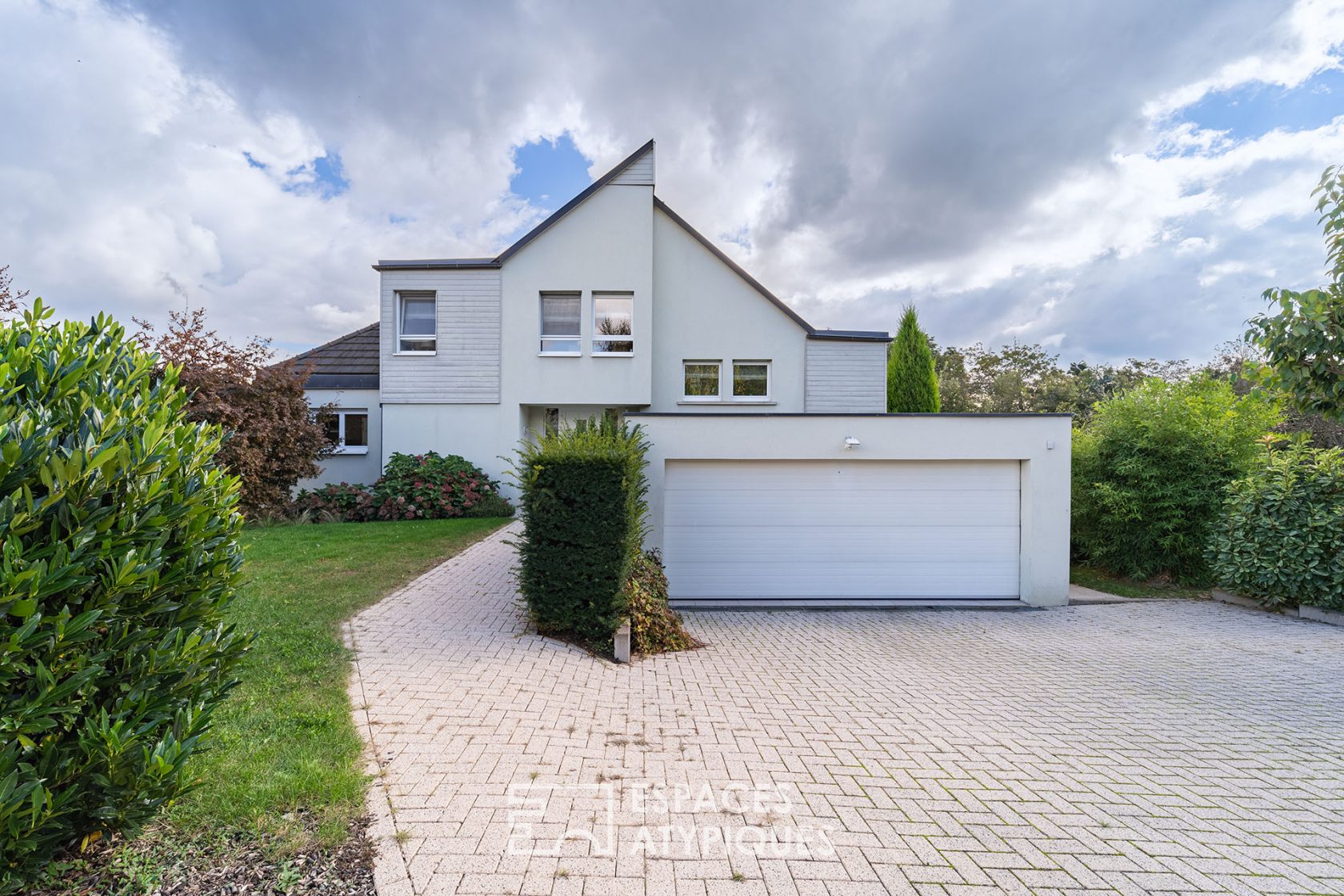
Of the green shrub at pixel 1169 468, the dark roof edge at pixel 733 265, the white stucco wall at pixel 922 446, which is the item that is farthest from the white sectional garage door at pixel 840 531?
the dark roof edge at pixel 733 265

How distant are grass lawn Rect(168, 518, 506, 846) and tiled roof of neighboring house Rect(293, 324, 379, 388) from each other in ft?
28.2

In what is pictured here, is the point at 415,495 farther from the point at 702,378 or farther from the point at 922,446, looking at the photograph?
the point at 922,446

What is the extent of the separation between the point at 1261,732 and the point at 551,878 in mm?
5590

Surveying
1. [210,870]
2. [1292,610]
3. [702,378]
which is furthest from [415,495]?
[1292,610]

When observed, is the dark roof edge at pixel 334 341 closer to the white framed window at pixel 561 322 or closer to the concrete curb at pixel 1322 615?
the white framed window at pixel 561 322

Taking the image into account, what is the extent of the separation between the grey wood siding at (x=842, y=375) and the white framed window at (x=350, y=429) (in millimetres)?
12939

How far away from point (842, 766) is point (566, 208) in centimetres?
1495

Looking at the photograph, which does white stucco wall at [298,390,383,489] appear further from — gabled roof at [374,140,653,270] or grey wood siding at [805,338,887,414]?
grey wood siding at [805,338,887,414]

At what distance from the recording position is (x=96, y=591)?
75.4 inches

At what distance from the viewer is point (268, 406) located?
43.9ft

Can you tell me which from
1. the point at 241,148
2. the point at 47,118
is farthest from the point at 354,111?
the point at 47,118

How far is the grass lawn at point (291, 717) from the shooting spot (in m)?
2.69

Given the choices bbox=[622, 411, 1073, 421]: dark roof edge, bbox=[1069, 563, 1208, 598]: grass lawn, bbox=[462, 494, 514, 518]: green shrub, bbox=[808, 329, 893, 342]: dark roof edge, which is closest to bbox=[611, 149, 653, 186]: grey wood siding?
bbox=[808, 329, 893, 342]: dark roof edge

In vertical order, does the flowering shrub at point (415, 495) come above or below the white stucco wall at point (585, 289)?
below
